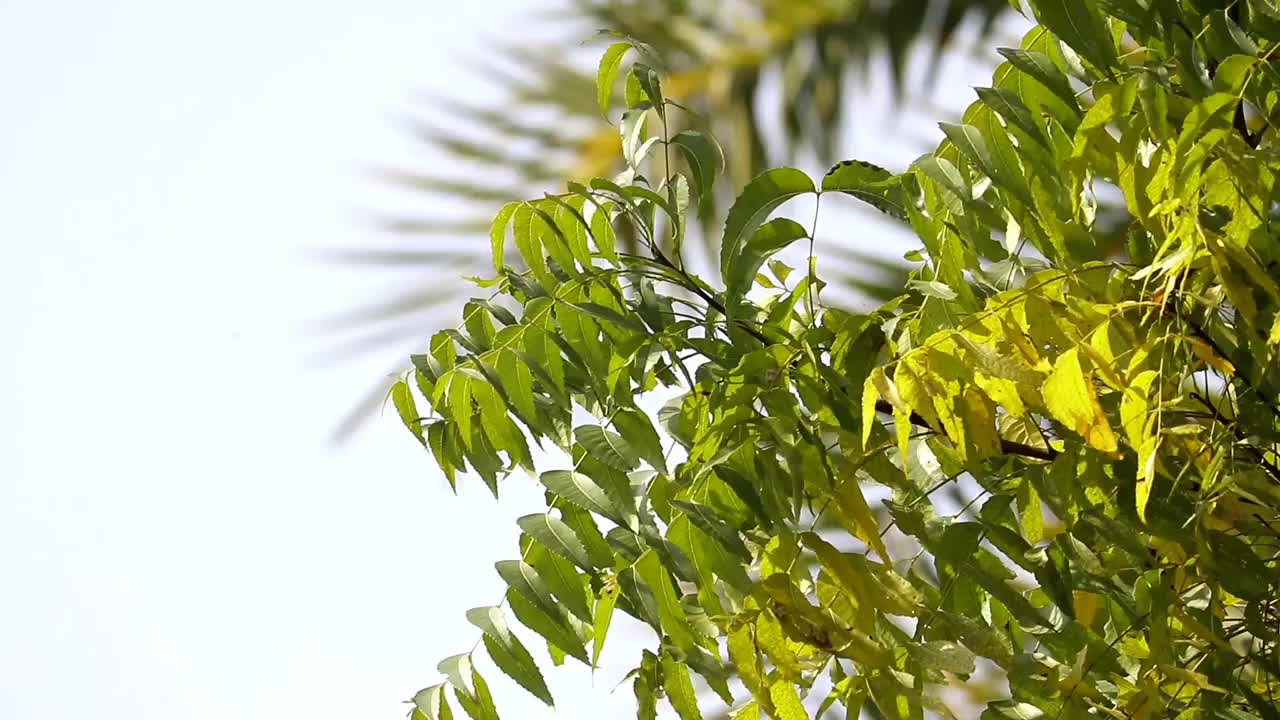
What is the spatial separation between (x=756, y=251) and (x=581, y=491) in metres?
0.15

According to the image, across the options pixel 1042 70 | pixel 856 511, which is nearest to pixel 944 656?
pixel 856 511

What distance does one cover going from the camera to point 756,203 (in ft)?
2.21

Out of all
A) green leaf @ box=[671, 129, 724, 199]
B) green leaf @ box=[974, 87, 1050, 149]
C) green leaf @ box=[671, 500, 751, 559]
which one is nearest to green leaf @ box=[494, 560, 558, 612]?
green leaf @ box=[671, 500, 751, 559]

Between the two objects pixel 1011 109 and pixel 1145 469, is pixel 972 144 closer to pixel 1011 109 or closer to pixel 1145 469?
pixel 1011 109

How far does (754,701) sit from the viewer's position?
26.4 inches

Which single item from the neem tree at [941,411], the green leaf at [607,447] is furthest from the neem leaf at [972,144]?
the green leaf at [607,447]

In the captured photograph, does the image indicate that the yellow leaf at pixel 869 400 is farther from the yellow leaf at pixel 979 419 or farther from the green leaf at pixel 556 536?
the green leaf at pixel 556 536

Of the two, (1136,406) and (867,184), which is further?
(867,184)

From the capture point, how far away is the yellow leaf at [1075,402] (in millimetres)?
562

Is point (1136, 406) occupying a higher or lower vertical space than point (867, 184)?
lower

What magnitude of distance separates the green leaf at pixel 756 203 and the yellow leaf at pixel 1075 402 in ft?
0.53

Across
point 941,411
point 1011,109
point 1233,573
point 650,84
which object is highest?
point 650,84

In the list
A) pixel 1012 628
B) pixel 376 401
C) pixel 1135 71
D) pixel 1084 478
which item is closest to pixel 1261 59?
pixel 1135 71

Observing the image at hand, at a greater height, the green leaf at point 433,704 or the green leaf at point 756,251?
the green leaf at point 756,251
